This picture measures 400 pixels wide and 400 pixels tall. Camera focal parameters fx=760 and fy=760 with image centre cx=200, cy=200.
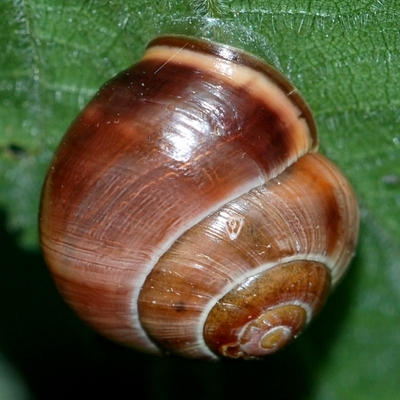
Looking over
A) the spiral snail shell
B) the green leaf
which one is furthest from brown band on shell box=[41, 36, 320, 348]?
the green leaf

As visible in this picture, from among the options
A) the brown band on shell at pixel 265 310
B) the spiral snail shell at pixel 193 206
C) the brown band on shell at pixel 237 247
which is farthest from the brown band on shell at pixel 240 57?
the brown band on shell at pixel 265 310

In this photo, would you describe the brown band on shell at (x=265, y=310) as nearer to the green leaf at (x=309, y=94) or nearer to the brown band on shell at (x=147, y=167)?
the brown band on shell at (x=147, y=167)

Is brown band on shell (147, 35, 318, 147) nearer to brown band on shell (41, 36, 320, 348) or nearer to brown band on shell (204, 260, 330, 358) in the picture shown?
brown band on shell (41, 36, 320, 348)

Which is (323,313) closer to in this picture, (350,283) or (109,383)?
(350,283)

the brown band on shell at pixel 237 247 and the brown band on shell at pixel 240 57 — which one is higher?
the brown band on shell at pixel 240 57

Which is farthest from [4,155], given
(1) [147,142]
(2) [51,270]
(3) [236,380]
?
(3) [236,380]

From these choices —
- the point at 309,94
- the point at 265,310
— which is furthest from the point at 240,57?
the point at 265,310
